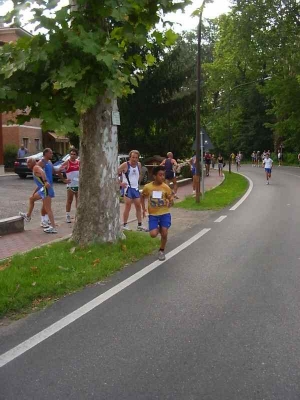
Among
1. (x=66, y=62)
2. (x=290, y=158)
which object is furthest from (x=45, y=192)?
(x=290, y=158)

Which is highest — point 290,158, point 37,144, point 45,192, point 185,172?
point 37,144

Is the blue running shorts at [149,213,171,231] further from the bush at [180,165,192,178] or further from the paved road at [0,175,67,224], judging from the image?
the bush at [180,165,192,178]

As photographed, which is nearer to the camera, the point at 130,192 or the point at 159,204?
the point at 159,204

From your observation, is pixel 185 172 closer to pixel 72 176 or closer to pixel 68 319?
pixel 72 176

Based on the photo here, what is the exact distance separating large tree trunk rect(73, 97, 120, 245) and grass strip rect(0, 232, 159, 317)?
293 mm

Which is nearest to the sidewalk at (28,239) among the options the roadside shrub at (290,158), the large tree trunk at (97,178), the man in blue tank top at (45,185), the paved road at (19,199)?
the man in blue tank top at (45,185)

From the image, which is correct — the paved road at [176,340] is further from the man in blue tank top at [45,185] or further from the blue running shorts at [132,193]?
the blue running shorts at [132,193]

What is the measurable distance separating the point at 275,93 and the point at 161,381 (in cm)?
4380

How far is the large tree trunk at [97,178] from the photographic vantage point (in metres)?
8.30

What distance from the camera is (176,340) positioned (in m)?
4.39

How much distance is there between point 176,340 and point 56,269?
9.63 feet

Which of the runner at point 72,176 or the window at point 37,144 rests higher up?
the window at point 37,144

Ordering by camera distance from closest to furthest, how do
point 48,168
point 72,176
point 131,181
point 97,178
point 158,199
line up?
1. point 158,199
2. point 97,178
3. point 48,168
4. point 131,181
5. point 72,176

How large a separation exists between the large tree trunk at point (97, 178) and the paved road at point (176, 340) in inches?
52.9
